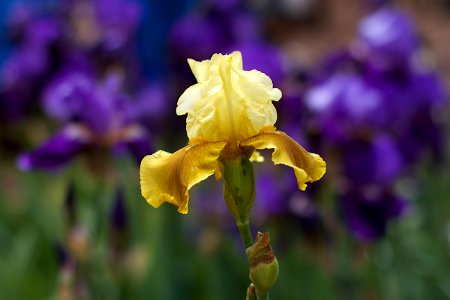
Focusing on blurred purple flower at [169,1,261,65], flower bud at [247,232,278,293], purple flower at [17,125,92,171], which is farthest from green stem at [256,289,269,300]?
blurred purple flower at [169,1,261,65]

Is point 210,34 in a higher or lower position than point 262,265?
higher

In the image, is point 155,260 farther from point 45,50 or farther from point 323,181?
point 45,50

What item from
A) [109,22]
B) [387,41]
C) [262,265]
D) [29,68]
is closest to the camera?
[262,265]

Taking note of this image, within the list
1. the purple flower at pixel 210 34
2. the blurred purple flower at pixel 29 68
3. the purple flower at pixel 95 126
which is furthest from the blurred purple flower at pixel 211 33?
the purple flower at pixel 95 126

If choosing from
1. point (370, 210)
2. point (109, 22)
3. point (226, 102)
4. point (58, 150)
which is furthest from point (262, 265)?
point (109, 22)

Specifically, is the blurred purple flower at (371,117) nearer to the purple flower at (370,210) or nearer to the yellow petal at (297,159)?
the purple flower at (370,210)

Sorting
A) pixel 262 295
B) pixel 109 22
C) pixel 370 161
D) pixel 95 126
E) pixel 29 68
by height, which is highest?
pixel 109 22

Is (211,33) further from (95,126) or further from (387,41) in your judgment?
(95,126)

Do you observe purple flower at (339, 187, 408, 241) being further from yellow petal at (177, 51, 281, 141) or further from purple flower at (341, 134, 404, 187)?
yellow petal at (177, 51, 281, 141)
